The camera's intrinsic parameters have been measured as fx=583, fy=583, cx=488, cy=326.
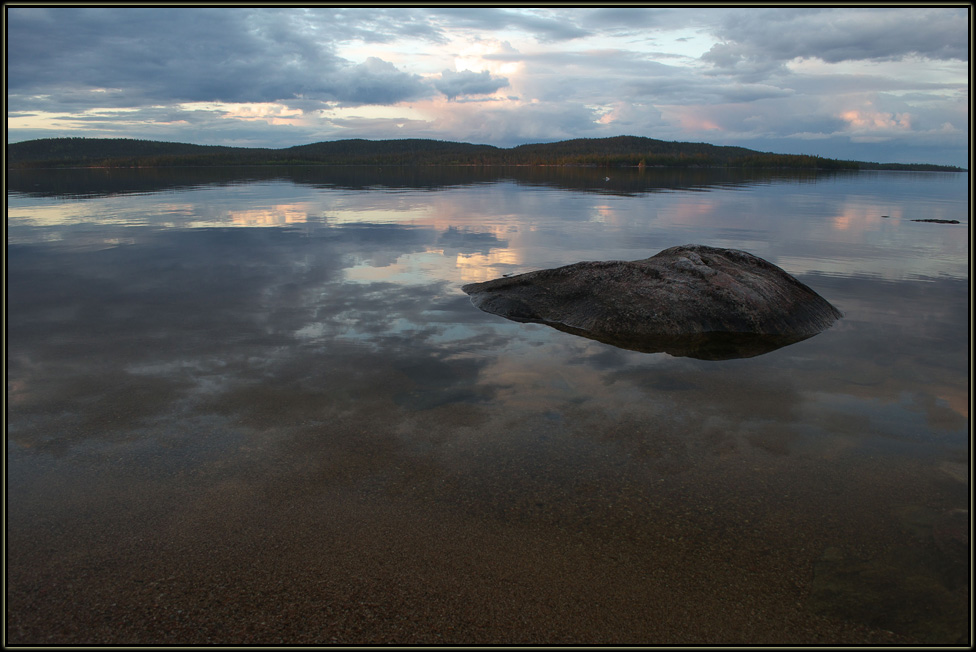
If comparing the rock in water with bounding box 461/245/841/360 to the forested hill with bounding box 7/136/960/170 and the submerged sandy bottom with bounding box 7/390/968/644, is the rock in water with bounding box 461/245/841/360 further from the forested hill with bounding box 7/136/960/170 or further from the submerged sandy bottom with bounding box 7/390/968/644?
the forested hill with bounding box 7/136/960/170

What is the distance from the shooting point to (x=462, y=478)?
4.23m

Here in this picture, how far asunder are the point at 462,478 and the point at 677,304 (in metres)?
4.73

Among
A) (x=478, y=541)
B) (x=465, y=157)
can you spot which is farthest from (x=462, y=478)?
(x=465, y=157)

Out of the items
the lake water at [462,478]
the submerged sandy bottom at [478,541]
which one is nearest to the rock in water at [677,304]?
the lake water at [462,478]

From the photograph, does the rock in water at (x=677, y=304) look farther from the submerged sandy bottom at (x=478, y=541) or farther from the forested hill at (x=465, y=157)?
the forested hill at (x=465, y=157)

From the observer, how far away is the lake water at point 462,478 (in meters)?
3.05

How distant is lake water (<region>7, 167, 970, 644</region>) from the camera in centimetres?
305

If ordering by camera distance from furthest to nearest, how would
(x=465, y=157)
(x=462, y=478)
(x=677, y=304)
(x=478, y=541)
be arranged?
(x=465, y=157)
(x=677, y=304)
(x=462, y=478)
(x=478, y=541)

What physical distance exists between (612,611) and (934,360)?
5.94 meters

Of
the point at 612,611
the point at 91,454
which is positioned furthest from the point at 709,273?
the point at 91,454

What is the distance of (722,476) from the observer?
14.0 feet

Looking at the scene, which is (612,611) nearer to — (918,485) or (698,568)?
Answer: (698,568)

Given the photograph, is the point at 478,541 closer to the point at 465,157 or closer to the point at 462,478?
the point at 462,478
